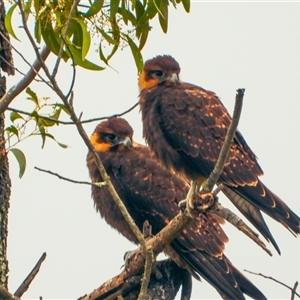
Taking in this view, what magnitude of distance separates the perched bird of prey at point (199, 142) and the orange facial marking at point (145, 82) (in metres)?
0.21

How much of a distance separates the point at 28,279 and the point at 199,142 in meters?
2.20

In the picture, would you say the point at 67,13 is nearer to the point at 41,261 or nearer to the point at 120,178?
the point at 41,261

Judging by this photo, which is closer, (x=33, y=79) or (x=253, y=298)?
(x=33, y=79)

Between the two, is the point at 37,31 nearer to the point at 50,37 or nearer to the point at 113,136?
the point at 50,37

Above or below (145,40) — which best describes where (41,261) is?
below

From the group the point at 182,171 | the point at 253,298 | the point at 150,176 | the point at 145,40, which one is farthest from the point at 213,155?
the point at 145,40

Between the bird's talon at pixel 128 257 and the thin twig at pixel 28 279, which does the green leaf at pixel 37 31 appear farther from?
the bird's talon at pixel 128 257

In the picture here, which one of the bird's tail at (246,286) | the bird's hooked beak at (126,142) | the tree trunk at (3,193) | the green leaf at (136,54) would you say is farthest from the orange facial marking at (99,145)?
the green leaf at (136,54)

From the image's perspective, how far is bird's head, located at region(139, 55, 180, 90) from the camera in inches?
236

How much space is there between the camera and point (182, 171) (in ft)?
18.1

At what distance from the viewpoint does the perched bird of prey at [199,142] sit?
5.39 m

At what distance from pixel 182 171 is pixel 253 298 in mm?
1067

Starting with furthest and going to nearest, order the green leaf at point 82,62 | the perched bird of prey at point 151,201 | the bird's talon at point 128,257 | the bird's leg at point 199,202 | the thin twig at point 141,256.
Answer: the perched bird of prey at point 151,201 < the bird's talon at point 128,257 < the thin twig at point 141,256 < the bird's leg at point 199,202 < the green leaf at point 82,62

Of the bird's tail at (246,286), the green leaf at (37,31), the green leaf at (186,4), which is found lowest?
the bird's tail at (246,286)
